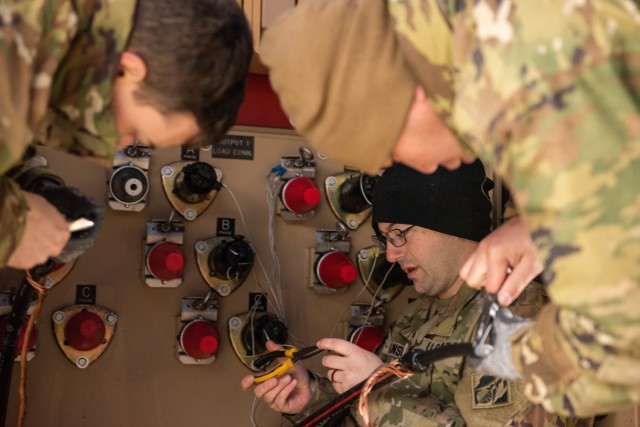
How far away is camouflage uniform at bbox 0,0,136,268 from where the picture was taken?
104 cm

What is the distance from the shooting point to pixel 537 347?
3.56ft

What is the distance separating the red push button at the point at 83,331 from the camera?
80.7 inches

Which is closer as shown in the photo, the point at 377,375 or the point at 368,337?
the point at 377,375

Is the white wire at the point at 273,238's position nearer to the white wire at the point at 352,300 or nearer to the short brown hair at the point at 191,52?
the white wire at the point at 352,300

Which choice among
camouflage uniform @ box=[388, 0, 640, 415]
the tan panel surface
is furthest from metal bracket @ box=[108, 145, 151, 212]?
camouflage uniform @ box=[388, 0, 640, 415]

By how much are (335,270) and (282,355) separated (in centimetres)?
32

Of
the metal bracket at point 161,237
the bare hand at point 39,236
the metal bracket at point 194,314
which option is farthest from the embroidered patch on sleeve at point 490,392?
the bare hand at point 39,236

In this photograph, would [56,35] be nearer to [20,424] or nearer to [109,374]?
[20,424]

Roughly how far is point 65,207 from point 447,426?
43.3 inches

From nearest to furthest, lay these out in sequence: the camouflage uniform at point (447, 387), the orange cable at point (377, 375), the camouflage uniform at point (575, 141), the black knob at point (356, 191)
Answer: the camouflage uniform at point (575, 141)
the orange cable at point (377, 375)
the camouflage uniform at point (447, 387)
the black knob at point (356, 191)

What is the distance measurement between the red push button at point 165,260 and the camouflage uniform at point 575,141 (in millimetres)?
1264

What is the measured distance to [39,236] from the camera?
48.5 inches

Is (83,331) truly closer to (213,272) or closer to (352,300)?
(213,272)

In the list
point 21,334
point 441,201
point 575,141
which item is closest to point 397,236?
point 441,201
